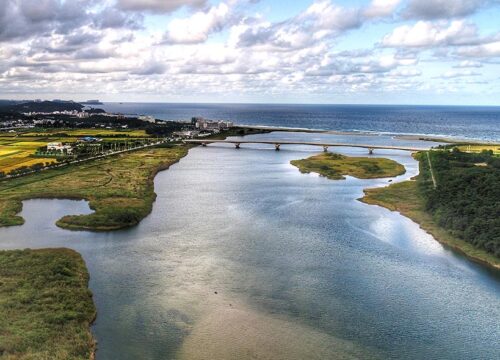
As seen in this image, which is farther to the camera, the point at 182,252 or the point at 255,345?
the point at 182,252

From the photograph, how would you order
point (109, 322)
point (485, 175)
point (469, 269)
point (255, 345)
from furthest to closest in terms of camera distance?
point (485, 175) → point (469, 269) → point (109, 322) → point (255, 345)

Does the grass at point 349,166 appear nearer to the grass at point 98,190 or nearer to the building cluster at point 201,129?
the grass at point 98,190

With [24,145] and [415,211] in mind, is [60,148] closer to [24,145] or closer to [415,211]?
[24,145]

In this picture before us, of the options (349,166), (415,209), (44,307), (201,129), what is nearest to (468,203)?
(415,209)

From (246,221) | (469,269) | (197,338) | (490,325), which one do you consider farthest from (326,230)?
(197,338)

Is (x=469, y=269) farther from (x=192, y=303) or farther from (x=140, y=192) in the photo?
(x=140, y=192)

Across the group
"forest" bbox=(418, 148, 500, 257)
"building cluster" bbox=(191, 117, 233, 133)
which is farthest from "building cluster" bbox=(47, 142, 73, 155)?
"building cluster" bbox=(191, 117, 233, 133)

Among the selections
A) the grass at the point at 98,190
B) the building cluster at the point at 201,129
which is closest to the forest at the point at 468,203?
the grass at the point at 98,190

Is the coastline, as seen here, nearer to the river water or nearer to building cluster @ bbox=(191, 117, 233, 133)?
the river water
